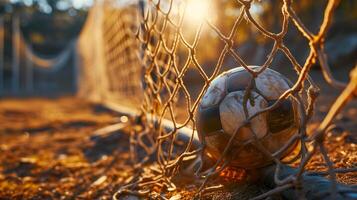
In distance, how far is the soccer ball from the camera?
1767 mm

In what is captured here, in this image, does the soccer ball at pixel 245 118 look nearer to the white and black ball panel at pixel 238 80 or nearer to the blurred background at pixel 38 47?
the white and black ball panel at pixel 238 80

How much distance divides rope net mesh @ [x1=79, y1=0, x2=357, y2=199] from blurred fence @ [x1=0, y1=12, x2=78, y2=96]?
451 inches

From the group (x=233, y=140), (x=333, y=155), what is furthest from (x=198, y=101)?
(x=333, y=155)

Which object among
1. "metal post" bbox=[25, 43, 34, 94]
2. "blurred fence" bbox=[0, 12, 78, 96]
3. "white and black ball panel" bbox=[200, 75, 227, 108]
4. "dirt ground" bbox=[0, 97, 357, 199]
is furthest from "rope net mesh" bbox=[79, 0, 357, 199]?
"metal post" bbox=[25, 43, 34, 94]

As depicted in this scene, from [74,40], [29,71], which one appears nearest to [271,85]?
[74,40]

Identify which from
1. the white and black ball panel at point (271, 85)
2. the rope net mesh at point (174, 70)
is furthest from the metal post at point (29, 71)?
the white and black ball panel at point (271, 85)

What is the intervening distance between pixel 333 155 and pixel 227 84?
962mm

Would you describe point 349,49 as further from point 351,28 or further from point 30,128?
point 30,128

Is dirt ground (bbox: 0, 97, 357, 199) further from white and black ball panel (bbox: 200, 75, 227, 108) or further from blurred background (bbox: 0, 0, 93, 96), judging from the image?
blurred background (bbox: 0, 0, 93, 96)

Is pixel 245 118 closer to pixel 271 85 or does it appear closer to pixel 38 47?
pixel 271 85

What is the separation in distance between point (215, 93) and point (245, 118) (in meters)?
0.23

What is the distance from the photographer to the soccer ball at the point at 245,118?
177 centimetres

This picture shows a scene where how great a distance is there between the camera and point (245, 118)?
1772 mm

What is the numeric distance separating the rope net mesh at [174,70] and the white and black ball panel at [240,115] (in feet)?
0.19
